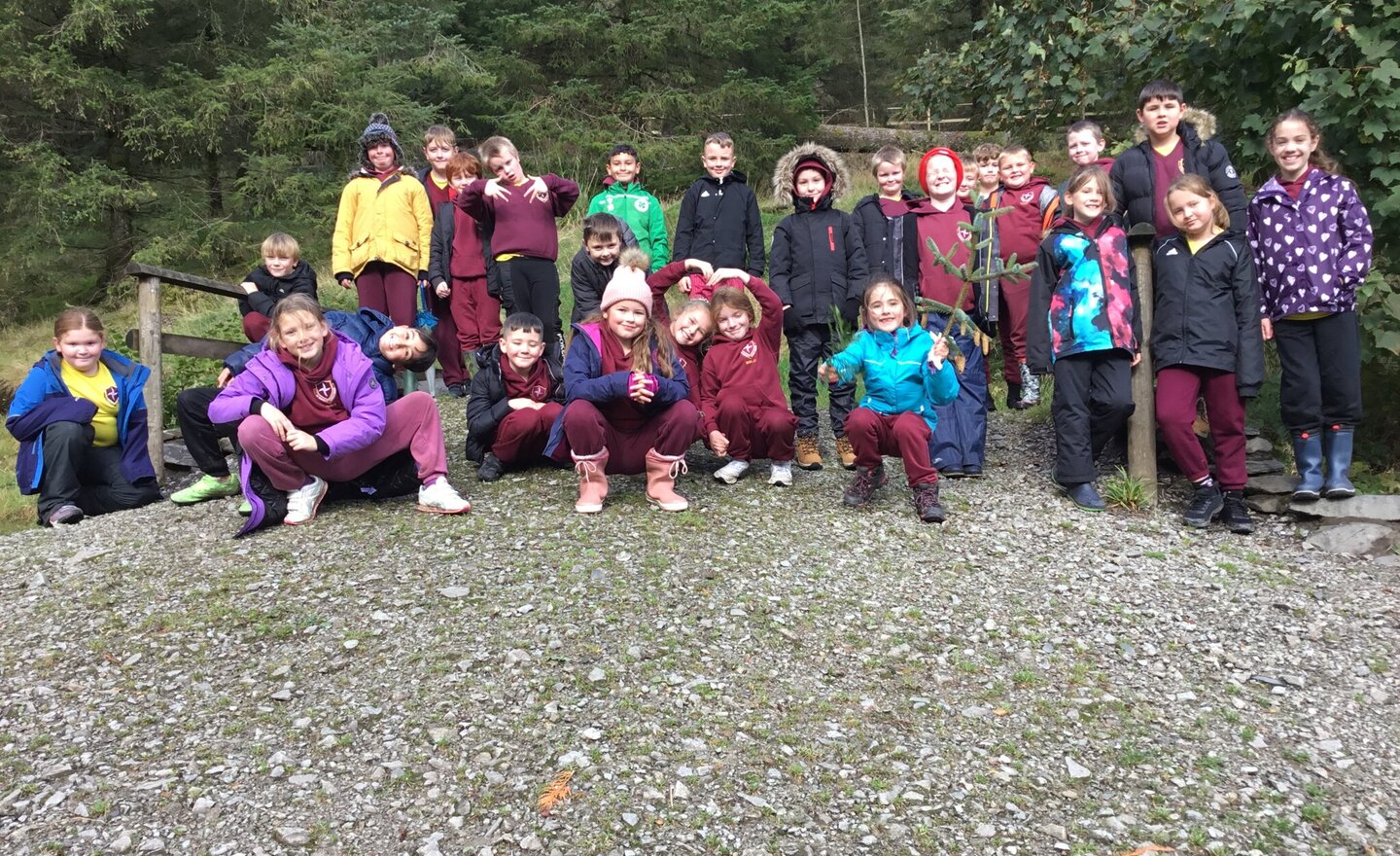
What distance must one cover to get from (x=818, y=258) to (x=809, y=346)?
0.61 m

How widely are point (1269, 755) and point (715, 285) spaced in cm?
411

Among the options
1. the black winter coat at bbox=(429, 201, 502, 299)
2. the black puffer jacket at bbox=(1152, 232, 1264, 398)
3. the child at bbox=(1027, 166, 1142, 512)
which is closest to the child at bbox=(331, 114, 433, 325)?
the black winter coat at bbox=(429, 201, 502, 299)

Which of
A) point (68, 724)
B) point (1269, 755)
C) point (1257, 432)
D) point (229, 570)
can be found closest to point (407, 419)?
point (229, 570)

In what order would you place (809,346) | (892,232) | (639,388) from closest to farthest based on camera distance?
(639,388) < (809,346) < (892,232)

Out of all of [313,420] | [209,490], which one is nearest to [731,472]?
[313,420]

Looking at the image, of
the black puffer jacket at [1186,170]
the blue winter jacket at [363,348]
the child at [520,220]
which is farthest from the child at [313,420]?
the black puffer jacket at [1186,170]

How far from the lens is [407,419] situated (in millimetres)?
5531

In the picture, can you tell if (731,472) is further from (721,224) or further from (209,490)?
(209,490)

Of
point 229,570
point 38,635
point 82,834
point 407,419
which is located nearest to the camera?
point 82,834

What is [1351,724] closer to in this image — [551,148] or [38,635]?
[38,635]

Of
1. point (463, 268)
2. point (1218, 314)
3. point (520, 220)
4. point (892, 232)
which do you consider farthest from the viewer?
point (463, 268)

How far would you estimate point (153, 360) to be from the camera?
712cm

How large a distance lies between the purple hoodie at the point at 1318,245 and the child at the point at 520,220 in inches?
185

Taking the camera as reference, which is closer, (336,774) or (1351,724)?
(336,774)
